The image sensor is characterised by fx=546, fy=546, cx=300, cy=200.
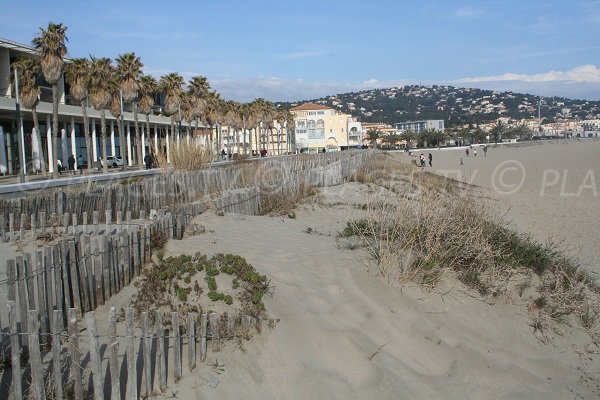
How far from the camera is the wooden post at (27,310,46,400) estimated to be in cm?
351

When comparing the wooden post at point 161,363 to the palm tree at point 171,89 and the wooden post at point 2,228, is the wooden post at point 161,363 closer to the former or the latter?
the wooden post at point 2,228

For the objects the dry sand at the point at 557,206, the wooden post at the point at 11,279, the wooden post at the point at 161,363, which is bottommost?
the dry sand at the point at 557,206

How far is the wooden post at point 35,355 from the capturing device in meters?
3.51

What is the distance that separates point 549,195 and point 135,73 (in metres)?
27.6

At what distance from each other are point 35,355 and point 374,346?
126 inches

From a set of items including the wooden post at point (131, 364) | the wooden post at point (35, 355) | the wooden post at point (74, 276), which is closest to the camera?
the wooden post at point (35, 355)

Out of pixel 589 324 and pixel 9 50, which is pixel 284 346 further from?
pixel 9 50

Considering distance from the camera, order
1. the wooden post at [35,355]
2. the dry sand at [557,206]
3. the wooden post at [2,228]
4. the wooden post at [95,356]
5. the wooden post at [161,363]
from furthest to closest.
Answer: the dry sand at [557,206] → the wooden post at [2,228] → the wooden post at [161,363] → the wooden post at [95,356] → the wooden post at [35,355]

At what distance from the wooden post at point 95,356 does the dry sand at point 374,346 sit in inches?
25.8

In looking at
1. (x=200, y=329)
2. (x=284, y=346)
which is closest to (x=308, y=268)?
(x=284, y=346)

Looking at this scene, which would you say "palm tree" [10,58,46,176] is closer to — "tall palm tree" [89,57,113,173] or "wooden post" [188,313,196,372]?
"tall palm tree" [89,57,113,173]

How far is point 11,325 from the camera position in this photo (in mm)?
3607


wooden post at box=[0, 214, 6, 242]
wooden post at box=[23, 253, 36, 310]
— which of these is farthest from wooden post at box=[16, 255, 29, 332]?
wooden post at box=[0, 214, 6, 242]

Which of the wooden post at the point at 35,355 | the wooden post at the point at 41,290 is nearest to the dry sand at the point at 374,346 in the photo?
the wooden post at the point at 35,355
